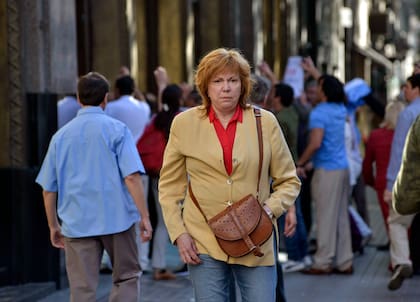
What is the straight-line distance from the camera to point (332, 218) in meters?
11.6

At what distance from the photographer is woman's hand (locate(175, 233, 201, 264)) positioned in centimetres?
571

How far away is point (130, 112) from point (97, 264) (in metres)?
4.21

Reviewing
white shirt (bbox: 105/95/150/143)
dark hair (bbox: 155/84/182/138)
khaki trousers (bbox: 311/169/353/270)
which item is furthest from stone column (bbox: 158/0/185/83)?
dark hair (bbox: 155/84/182/138)

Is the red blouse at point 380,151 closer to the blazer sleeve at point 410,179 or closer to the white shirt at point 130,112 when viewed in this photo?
the white shirt at point 130,112

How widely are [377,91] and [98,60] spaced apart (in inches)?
1238

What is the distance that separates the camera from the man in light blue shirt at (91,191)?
7355 millimetres

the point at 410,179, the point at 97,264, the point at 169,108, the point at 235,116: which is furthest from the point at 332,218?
the point at 410,179

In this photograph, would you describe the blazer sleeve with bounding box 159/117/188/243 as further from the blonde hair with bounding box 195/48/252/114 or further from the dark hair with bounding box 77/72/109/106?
the dark hair with bounding box 77/72/109/106

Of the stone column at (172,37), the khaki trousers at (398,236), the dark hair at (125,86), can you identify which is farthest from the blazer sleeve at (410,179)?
the stone column at (172,37)

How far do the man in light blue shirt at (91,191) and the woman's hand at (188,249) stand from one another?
62.4 inches

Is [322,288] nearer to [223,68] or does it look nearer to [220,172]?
[220,172]

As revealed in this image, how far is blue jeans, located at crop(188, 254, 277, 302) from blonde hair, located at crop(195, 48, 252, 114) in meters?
0.77

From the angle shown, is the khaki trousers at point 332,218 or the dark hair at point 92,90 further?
the khaki trousers at point 332,218

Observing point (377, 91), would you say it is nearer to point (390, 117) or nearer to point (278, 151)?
point (390, 117)
